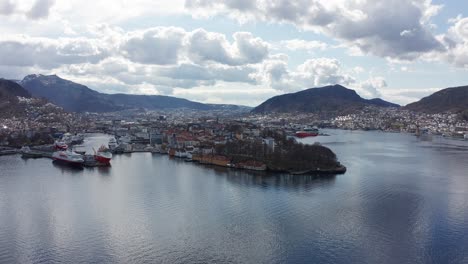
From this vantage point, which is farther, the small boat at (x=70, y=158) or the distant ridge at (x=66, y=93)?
the distant ridge at (x=66, y=93)

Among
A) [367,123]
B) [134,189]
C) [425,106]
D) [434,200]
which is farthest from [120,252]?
[425,106]

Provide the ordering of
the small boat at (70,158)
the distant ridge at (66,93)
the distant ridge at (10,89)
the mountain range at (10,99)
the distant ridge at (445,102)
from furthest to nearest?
the distant ridge at (66,93)
the distant ridge at (445,102)
the distant ridge at (10,89)
the mountain range at (10,99)
the small boat at (70,158)

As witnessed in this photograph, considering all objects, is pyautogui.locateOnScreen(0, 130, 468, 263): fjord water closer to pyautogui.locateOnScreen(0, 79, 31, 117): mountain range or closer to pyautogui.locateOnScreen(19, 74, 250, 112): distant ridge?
pyautogui.locateOnScreen(0, 79, 31, 117): mountain range

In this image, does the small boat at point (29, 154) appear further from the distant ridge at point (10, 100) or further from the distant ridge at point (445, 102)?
the distant ridge at point (445, 102)

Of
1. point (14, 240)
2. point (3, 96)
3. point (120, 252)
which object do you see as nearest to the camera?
point (120, 252)

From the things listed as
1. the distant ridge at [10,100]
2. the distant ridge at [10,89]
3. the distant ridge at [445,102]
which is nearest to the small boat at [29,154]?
the distant ridge at [10,100]

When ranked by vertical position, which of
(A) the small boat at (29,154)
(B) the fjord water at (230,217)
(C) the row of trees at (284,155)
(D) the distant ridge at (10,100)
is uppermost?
(D) the distant ridge at (10,100)

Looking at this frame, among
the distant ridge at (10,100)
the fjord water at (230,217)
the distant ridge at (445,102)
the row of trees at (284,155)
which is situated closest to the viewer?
the fjord water at (230,217)

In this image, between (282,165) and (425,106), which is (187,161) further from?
(425,106)
